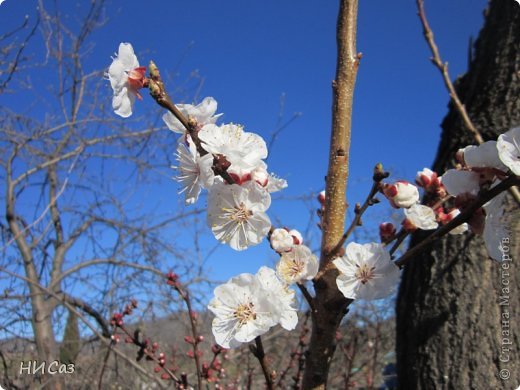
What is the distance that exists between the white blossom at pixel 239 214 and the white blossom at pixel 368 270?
140 mm

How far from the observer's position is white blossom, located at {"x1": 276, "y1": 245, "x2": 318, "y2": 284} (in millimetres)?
723

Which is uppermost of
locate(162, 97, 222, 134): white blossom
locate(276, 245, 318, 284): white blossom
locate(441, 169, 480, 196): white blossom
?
locate(162, 97, 222, 134): white blossom

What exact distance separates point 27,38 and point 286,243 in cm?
394

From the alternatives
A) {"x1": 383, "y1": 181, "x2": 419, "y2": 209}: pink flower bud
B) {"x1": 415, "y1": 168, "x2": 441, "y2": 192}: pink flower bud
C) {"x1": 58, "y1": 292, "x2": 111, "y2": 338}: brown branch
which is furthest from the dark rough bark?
{"x1": 58, "y1": 292, "x2": 111, "y2": 338}: brown branch

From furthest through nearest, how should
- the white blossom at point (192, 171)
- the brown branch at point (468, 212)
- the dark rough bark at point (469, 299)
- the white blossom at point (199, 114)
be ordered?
the dark rough bark at point (469, 299) < the white blossom at point (199, 114) < the white blossom at point (192, 171) < the brown branch at point (468, 212)

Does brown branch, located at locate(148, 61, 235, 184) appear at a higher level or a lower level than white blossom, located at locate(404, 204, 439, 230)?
higher

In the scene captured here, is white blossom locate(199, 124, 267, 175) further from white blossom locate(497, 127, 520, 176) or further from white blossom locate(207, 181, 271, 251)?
white blossom locate(497, 127, 520, 176)

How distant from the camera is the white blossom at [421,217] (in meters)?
0.72

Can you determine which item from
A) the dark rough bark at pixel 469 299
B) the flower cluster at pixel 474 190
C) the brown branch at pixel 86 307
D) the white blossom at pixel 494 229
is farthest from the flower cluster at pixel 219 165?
the brown branch at pixel 86 307

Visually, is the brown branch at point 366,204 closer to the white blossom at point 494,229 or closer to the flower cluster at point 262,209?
the flower cluster at point 262,209

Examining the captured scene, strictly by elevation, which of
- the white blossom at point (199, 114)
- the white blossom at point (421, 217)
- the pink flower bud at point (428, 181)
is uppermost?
the white blossom at point (199, 114)

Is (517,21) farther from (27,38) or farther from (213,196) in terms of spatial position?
(27,38)

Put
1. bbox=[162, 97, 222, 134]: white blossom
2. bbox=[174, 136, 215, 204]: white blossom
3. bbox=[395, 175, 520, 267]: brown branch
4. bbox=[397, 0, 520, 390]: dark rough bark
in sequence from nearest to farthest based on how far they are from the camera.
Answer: bbox=[395, 175, 520, 267]: brown branch → bbox=[174, 136, 215, 204]: white blossom → bbox=[162, 97, 222, 134]: white blossom → bbox=[397, 0, 520, 390]: dark rough bark

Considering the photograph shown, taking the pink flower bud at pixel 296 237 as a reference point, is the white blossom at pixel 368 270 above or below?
below
